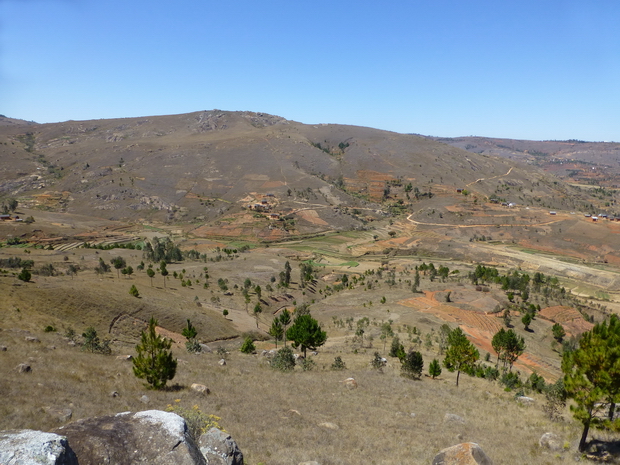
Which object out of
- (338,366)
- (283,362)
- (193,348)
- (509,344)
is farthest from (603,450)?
(193,348)

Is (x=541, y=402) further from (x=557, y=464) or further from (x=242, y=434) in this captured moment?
(x=242, y=434)

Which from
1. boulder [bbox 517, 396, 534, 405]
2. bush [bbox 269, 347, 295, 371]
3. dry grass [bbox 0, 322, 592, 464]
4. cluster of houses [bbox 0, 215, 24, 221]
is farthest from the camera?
cluster of houses [bbox 0, 215, 24, 221]

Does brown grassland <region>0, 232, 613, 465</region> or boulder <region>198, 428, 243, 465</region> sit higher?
boulder <region>198, 428, 243, 465</region>

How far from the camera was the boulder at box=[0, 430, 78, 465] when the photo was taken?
686 cm

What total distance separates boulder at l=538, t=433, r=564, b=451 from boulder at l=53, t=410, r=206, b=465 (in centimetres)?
1732

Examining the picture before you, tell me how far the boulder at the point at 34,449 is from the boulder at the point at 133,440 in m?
0.60

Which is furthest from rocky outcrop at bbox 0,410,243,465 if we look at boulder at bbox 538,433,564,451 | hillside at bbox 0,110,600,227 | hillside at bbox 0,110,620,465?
hillside at bbox 0,110,600,227

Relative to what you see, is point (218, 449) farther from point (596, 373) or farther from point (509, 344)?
point (509, 344)

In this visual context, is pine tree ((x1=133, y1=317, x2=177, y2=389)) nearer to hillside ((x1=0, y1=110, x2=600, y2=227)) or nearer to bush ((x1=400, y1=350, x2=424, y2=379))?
bush ((x1=400, y1=350, x2=424, y2=379))

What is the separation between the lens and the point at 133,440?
337 inches

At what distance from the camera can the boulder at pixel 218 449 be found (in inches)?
390

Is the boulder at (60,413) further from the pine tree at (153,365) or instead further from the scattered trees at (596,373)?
the scattered trees at (596,373)

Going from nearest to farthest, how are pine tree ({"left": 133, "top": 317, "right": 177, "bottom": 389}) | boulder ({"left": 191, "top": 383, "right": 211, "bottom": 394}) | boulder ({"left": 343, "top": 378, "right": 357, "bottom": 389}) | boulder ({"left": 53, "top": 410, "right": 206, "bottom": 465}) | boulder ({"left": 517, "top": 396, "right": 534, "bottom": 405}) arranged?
boulder ({"left": 53, "top": 410, "right": 206, "bottom": 465}), pine tree ({"left": 133, "top": 317, "right": 177, "bottom": 389}), boulder ({"left": 191, "top": 383, "right": 211, "bottom": 394}), boulder ({"left": 343, "top": 378, "right": 357, "bottom": 389}), boulder ({"left": 517, "top": 396, "right": 534, "bottom": 405})

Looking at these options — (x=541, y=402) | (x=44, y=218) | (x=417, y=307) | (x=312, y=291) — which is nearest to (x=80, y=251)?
(x=44, y=218)
